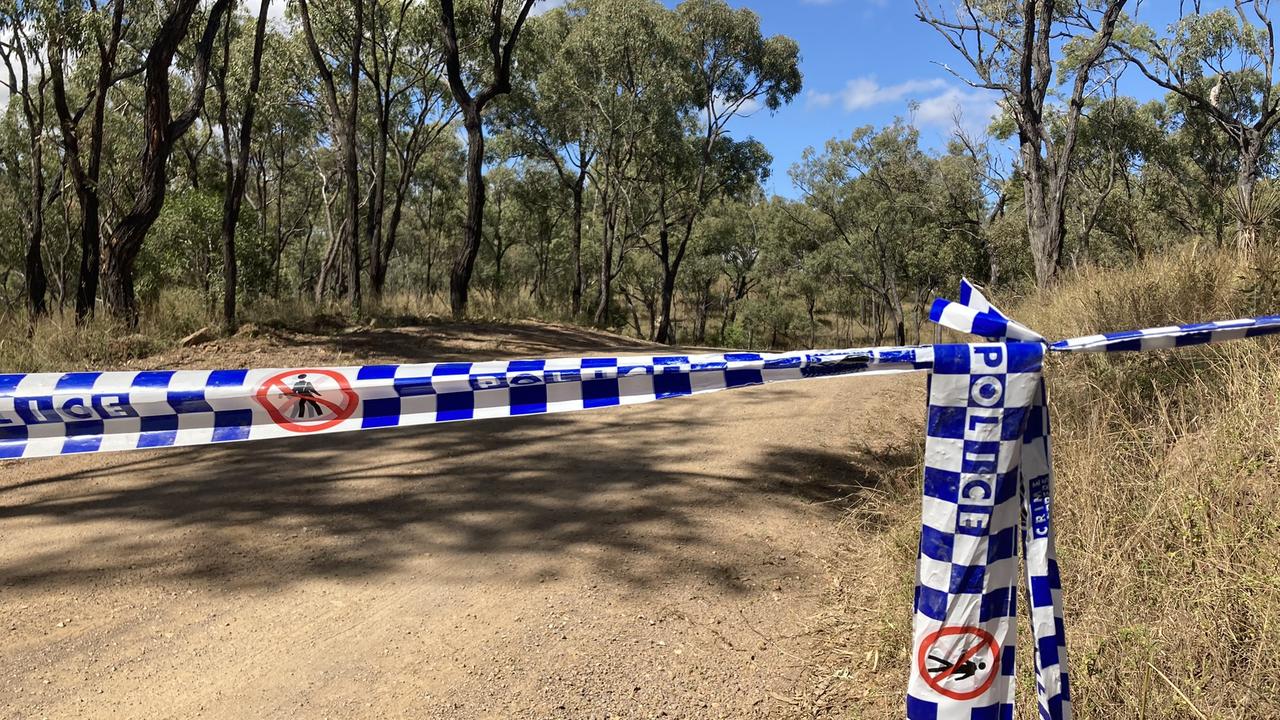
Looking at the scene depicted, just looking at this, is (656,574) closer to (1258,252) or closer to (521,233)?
(1258,252)

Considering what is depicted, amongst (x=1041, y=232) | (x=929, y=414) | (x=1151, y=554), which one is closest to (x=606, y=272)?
(x=1041, y=232)

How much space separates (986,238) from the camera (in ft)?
98.4

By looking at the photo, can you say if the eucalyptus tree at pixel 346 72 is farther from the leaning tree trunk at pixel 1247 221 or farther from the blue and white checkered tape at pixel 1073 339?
the blue and white checkered tape at pixel 1073 339

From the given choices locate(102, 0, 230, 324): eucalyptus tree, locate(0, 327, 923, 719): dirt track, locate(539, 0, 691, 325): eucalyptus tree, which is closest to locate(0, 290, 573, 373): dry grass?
locate(102, 0, 230, 324): eucalyptus tree

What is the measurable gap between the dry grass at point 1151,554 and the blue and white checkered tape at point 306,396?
1.41 m

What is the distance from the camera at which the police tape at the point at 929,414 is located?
199cm

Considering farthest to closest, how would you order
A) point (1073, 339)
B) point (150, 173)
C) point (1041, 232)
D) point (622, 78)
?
point (622, 78) < point (1041, 232) < point (150, 173) < point (1073, 339)

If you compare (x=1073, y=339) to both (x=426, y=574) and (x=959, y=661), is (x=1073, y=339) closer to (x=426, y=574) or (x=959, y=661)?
(x=959, y=661)

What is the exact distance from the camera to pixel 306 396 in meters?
2.26

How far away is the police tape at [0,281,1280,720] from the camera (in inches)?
78.2

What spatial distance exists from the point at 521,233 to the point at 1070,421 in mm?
38204

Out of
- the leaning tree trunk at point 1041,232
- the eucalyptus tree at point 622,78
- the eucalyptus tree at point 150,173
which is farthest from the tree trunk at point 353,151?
the leaning tree trunk at point 1041,232

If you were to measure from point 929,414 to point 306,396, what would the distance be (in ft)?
5.70

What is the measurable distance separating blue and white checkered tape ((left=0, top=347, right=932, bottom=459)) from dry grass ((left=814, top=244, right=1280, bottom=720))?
1.41 m
